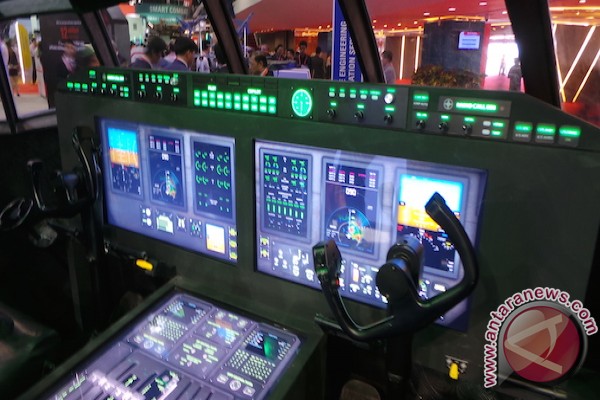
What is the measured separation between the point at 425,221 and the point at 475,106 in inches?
12.3

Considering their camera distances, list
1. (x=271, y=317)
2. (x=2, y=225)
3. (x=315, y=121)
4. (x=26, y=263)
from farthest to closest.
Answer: (x=26, y=263) < (x=2, y=225) < (x=271, y=317) < (x=315, y=121)

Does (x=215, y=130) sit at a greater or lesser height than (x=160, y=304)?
greater

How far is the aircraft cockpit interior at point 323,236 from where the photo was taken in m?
1.09

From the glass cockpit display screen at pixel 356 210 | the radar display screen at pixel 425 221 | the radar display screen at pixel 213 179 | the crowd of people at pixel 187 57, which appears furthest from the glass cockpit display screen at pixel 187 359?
the crowd of people at pixel 187 57

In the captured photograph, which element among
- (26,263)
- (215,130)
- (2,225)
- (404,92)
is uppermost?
(404,92)

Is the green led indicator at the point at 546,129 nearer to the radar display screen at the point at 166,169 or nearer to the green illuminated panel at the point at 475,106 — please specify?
the green illuminated panel at the point at 475,106

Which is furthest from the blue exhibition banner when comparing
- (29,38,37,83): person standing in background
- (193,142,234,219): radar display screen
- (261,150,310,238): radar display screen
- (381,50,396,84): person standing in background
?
(29,38,37,83): person standing in background

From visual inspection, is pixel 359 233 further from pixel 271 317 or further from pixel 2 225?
pixel 2 225

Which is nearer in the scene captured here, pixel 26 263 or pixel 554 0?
pixel 554 0

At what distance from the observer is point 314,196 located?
1.41m

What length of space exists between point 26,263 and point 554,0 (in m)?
3.07

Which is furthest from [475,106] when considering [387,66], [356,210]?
[387,66]

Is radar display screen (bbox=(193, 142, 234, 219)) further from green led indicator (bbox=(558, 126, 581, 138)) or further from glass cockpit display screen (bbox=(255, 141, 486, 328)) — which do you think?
green led indicator (bbox=(558, 126, 581, 138))

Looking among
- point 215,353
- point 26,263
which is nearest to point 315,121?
point 215,353
